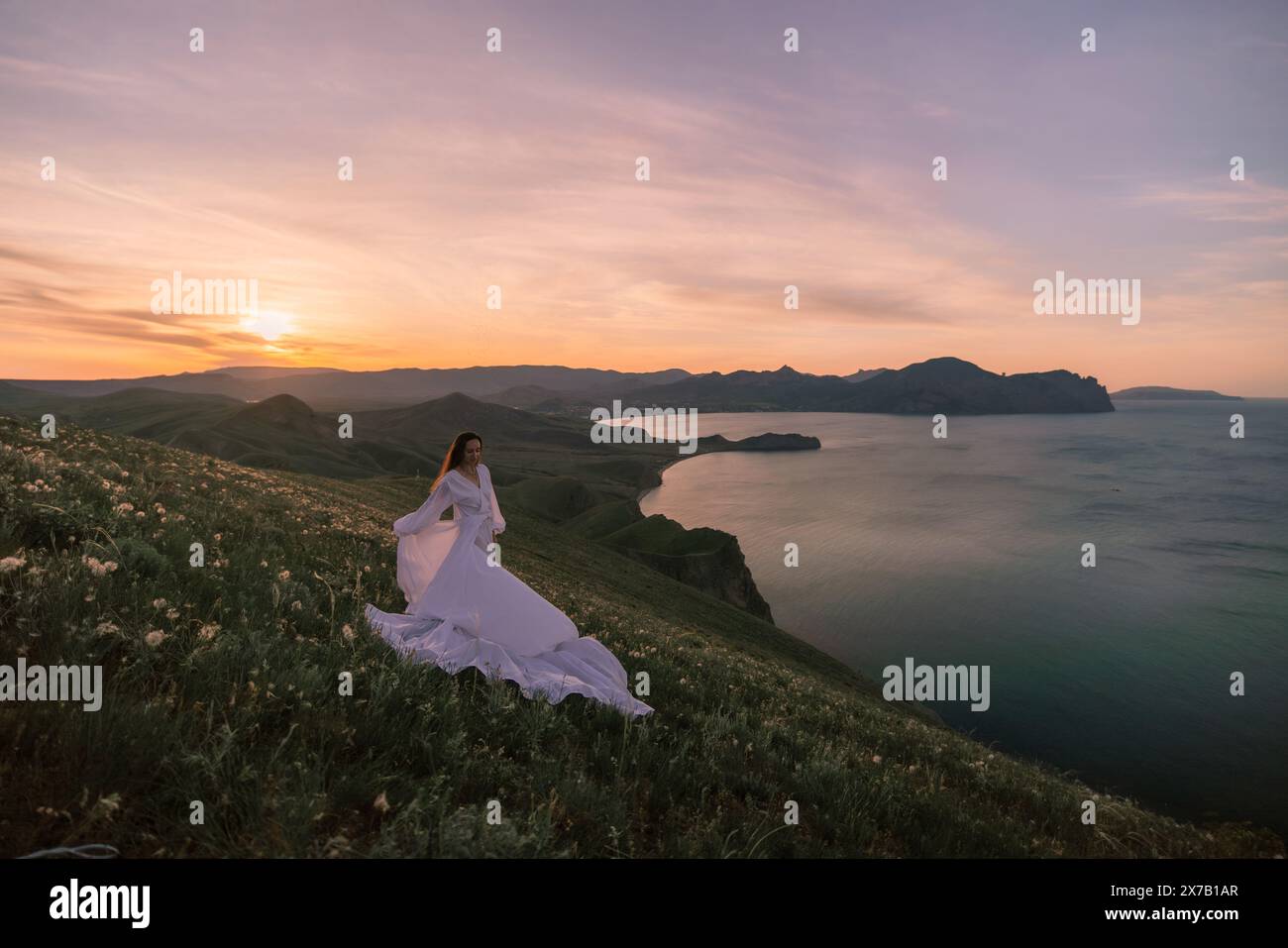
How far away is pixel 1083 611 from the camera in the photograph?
82.2 m

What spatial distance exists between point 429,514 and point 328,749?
19.6 feet

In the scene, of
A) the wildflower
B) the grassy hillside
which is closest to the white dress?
the grassy hillside

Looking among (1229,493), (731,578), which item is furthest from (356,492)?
(1229,493)

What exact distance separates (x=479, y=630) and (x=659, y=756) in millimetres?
3278

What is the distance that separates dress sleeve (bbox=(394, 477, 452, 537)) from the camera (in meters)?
9.62

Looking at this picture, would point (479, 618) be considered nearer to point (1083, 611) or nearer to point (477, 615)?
point (477, 615)

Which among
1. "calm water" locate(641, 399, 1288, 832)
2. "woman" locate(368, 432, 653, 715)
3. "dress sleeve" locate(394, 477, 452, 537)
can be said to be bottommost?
"calm water" locate(641, 399, 1288, 832)

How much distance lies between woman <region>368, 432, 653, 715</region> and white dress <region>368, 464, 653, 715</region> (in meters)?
0.01

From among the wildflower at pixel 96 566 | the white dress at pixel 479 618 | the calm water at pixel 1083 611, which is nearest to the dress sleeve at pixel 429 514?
the white dress at pixel 479 618

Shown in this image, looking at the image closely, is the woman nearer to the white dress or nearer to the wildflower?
the white dress

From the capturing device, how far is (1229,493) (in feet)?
544

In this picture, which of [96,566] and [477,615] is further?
[477,615]

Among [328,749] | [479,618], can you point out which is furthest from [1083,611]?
[328,749]
